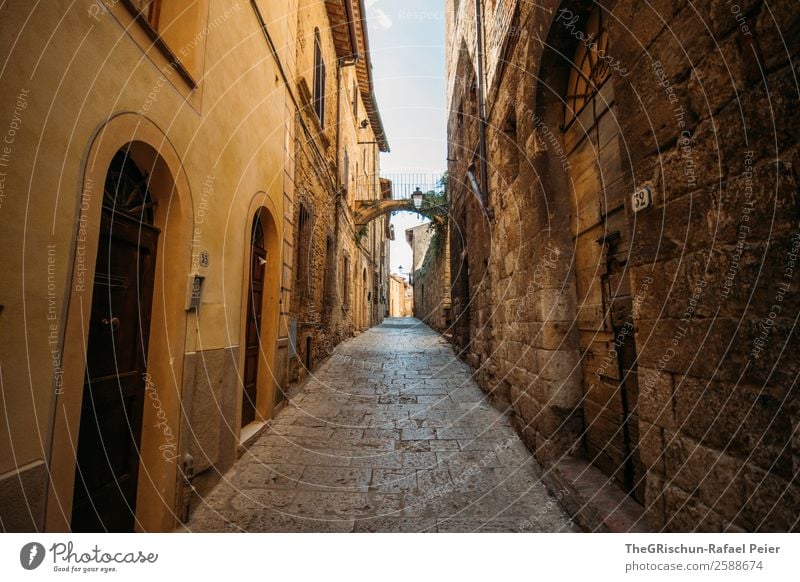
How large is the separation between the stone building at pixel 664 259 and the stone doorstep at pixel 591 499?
2cm

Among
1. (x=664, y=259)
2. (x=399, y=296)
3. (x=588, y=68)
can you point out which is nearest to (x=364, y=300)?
(x=588, y=68)

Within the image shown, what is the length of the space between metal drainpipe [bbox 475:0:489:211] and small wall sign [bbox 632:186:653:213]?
3508mm

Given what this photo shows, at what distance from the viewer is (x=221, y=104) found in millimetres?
3031

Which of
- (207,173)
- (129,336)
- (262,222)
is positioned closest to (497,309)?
(262,222)

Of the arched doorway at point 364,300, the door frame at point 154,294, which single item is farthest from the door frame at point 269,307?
the arched doorway at point 364,300

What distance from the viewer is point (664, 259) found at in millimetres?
1619

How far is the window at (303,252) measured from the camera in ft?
19.3

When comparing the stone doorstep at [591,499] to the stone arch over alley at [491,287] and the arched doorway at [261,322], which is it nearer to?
the stone arch over alley at [491,287]

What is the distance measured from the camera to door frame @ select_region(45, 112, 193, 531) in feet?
5.41

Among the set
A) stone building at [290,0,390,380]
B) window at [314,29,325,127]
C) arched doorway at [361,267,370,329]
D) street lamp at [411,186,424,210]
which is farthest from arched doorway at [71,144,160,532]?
arched doorway at [361,267,370,329]

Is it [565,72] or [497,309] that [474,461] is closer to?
[497,309]

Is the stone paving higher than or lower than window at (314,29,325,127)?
lower

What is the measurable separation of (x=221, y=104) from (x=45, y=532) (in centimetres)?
310
